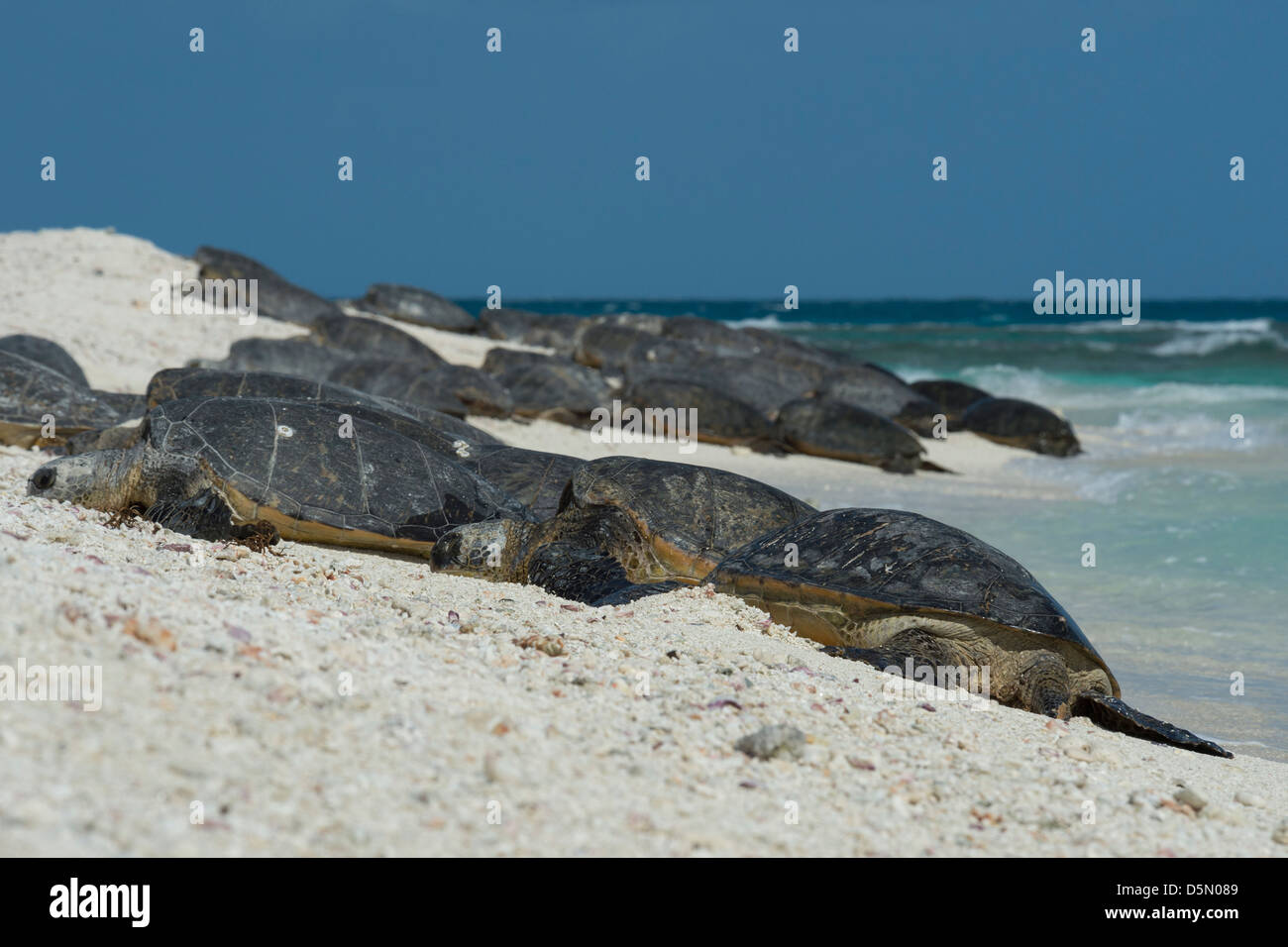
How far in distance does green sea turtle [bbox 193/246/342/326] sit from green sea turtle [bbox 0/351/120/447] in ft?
40.5

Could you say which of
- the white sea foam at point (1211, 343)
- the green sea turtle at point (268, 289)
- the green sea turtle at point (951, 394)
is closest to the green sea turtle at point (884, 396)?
the green sea turtle at point (951, 394)

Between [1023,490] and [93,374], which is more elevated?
[93,374]

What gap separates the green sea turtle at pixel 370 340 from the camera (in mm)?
18016

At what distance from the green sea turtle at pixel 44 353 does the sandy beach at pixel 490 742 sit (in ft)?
22.4

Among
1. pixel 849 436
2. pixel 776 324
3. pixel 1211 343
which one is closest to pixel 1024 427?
pixel 849 436

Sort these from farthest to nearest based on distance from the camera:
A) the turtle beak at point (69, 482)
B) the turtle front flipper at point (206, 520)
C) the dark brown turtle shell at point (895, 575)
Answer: the turtle beak at point (69, 482) → the turtle front flipper at point (206, 520) → the dark brown turtle shell at point (895, 575)

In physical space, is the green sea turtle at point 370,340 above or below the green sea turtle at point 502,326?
below

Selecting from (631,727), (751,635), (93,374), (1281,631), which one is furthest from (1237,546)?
(93,374)

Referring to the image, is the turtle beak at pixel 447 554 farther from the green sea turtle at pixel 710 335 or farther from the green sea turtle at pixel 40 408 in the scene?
the green sea turtle at pixel 710 335

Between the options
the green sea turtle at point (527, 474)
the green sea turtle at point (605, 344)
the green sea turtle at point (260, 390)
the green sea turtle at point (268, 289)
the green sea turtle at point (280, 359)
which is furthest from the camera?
the green sea turtle at point (605, 344)
